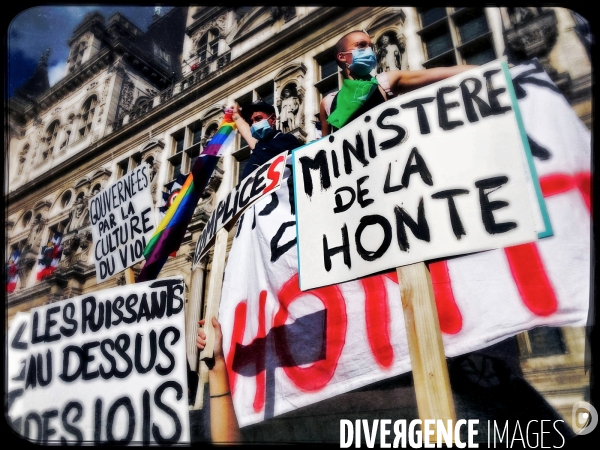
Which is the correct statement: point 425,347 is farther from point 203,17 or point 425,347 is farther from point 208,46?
point 203,17

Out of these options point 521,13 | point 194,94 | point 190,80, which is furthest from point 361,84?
point 190,80

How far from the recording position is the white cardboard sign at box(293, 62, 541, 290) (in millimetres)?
→ 2123

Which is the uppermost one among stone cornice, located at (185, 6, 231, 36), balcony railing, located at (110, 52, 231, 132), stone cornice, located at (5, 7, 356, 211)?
stone cornice, located at (185, 6, 231, 36)

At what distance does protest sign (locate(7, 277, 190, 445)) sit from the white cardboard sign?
63.7 inches

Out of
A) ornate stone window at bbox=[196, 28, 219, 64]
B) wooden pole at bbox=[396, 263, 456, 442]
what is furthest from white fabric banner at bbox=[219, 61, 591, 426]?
ornate stone window at bbox=[196, 28, 219, 64]

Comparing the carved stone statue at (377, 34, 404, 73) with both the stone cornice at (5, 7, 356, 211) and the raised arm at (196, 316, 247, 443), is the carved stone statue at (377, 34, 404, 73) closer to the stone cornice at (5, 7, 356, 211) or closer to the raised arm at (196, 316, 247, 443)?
the stone cornice at (5, 7, 356, 211)

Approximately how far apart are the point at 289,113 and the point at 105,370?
4.83 metres

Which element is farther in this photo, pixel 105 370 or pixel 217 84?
pixel 217 84

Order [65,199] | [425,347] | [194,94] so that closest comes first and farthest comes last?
[425,347] → [194,94] → [65,199]

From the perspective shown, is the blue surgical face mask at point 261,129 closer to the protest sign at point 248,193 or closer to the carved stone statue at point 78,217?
the protest sign at point 248,193

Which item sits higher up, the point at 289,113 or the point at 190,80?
the point at 190,80

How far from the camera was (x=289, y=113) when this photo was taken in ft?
23.3

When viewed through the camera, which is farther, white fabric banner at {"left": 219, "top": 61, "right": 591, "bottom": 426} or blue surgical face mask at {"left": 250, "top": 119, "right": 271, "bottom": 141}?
blue surgical face mask at {"left": 250, "top": 119, "right": 271, "bottom": 141}

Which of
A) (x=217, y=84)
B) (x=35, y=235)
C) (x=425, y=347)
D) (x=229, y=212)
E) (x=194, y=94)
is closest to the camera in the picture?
(x=425, y=347)
